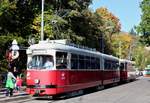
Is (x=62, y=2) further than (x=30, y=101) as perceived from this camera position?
Yes

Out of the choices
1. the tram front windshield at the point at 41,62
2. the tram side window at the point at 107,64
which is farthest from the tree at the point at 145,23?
the tram front windshield at the point at 41,62

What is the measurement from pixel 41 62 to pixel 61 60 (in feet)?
3.68

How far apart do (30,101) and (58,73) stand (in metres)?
2.20

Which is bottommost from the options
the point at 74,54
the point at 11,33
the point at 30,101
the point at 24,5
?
the point at 30,101

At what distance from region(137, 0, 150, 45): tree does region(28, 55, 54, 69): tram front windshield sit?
32.9m

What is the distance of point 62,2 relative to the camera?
56688mm

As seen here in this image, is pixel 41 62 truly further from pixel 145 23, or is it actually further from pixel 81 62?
pixel 145 23

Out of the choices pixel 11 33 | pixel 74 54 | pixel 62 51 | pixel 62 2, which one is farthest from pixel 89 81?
pixel 62 2

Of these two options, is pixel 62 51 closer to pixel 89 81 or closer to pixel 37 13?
pixel 89 81

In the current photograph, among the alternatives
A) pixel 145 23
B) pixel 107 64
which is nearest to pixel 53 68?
pixel 107 64

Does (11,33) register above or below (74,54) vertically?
above

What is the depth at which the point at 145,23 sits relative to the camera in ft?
189

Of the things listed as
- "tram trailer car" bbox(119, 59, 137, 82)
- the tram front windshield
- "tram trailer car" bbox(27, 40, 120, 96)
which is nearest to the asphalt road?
"tram trailer car" bbox(27, 40, 120, 96)

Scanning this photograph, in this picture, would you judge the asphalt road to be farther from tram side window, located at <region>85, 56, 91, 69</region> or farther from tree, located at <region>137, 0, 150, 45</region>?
tree, located at <region>137, 0, 150, 45</region>
